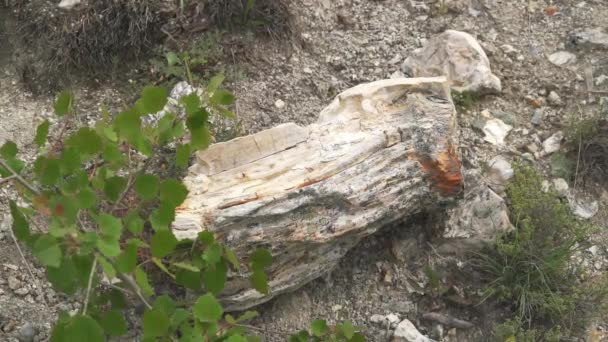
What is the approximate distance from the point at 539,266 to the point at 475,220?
1.40ft

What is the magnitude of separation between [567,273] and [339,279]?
1267 mm

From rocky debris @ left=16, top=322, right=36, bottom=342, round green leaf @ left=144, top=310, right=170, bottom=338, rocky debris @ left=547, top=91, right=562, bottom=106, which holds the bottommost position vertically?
rocky debris @ left=547, top=91, right=562, bottom=106

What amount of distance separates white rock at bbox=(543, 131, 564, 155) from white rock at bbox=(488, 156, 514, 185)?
33cm

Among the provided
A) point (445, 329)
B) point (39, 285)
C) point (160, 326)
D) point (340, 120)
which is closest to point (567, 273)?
point (445, 329)

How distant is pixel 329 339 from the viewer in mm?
2920

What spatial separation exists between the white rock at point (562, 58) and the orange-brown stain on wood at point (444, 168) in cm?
168

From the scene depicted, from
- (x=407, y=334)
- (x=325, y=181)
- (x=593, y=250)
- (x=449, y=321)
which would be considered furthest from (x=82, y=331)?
(x=593, y=250)

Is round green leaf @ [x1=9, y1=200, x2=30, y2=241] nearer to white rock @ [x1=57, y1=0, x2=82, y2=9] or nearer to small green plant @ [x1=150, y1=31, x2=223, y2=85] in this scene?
small green plant @ [x1=150, y1=31, x2=223, y2=85]

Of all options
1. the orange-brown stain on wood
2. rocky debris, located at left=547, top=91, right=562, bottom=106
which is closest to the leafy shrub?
the orange-brown stain on wood

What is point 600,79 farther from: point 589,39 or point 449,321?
point 449,321

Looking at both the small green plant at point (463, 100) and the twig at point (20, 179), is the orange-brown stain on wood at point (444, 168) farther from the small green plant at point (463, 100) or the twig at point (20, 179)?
the twig at point (20, 179)

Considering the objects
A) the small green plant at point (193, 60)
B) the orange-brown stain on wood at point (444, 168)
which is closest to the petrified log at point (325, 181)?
the orange-brown stain on wood at point (444, 168)

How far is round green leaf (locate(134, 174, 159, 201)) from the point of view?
2.30 meters

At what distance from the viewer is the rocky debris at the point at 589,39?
4.80 meters
